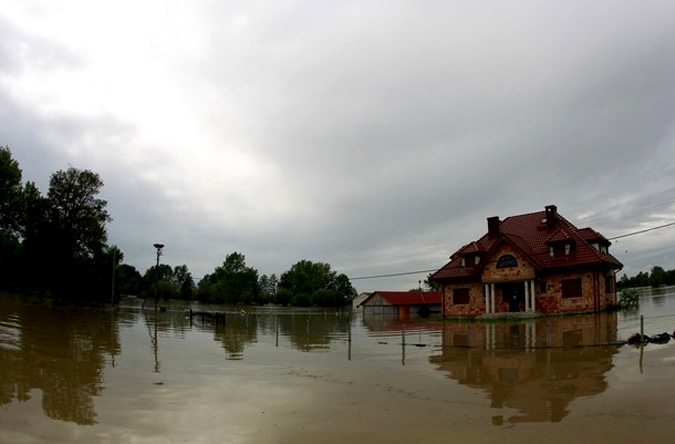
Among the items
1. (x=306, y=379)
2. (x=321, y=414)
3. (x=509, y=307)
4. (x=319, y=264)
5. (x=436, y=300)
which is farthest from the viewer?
(x=319, y=264)

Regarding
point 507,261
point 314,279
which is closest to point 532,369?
point 507,261

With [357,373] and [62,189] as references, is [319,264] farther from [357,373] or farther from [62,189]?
[357,373]

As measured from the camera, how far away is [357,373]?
15.1 meters

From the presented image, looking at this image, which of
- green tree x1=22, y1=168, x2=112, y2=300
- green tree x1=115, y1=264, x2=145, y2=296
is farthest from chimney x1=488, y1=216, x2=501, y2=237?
green tree x1=115, y1=264, x2=145, y2=296

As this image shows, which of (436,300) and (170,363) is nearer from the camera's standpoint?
(170,363)

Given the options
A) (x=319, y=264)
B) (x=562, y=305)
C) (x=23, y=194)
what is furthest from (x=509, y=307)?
(x=319, y=264)

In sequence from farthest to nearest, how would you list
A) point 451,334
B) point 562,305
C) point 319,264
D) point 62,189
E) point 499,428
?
point 319,264 < point 62,189 < point 562,305 < point 451,334 < point 499,428

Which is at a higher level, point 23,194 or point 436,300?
point 23,194

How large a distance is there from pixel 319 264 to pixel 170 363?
10886 centimetres

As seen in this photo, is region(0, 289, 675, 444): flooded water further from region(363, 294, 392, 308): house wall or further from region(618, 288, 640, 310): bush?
region(363, 294, 392, 308): house wall

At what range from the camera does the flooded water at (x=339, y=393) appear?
8.83m

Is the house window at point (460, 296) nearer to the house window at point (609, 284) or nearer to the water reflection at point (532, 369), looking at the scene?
the house window at point (609, 284)

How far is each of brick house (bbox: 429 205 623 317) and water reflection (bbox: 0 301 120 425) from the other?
80.2ft

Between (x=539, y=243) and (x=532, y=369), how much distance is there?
2507 centimetres
